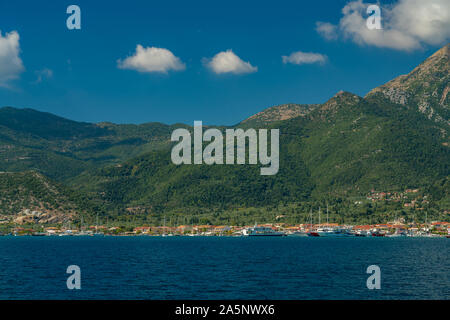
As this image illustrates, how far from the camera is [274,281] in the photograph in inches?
3730

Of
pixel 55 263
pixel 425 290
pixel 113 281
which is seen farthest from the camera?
pixel 55 263

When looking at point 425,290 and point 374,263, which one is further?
point 374,263

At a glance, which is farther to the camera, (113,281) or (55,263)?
(55,263)

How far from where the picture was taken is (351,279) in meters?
96.6

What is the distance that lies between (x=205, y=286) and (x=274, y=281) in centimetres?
1344

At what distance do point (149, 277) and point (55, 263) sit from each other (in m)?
44.1
